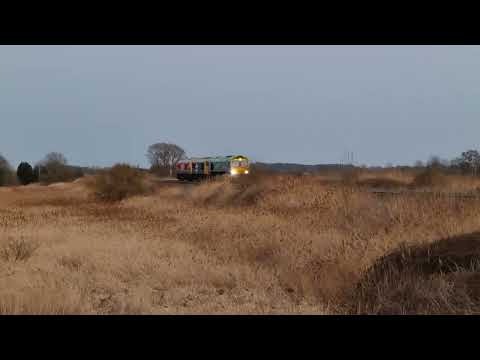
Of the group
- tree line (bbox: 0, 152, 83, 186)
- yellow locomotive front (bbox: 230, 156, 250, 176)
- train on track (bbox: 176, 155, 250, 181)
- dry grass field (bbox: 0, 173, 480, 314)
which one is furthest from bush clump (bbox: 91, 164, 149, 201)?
tree line (bbox: 0, 152, 83, 186)

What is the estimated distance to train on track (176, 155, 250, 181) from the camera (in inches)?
1533

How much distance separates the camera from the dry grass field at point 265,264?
5.11 metres

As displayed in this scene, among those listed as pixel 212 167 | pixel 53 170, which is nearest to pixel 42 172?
pixel 53 170

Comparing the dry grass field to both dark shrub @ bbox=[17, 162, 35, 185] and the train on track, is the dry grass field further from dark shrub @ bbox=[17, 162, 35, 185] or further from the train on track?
dark shrub @ bbox=[17, 162, 35, 185]

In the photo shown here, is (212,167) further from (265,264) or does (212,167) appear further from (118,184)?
(265,264)

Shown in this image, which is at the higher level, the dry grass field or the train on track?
the train on track

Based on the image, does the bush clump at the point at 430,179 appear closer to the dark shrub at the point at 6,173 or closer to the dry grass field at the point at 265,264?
the dry grass field at the point at 265,264

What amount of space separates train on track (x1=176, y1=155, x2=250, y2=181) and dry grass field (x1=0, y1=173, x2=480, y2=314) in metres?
25.3

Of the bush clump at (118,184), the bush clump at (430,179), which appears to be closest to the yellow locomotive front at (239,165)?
the bush clump at (118,184)

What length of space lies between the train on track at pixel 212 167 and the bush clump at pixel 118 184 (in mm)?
10501

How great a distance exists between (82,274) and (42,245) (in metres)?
3.27

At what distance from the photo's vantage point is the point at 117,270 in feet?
24.3
